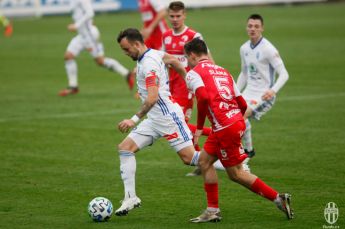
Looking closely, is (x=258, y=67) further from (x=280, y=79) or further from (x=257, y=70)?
(x=280, y=79)

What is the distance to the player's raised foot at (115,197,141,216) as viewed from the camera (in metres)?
9.87

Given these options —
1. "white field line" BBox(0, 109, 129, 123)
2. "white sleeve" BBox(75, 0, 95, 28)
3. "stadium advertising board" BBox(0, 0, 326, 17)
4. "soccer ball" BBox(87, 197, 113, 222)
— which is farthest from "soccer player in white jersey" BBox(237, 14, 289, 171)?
"stadium advertising board" BBox(0, 0, 326, 17)

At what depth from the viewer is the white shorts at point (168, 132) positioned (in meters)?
10.3

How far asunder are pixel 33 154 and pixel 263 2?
Answer: 119 ft

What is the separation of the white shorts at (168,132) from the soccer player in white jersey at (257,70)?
122 inches

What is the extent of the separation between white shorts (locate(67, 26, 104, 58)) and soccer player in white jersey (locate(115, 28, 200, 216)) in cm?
1206

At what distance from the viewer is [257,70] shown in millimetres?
13602

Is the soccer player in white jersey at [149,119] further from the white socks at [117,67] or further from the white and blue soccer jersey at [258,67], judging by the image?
the white socks at [117,67]

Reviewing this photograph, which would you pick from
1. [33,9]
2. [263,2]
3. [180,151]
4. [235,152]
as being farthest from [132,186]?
[263,2]

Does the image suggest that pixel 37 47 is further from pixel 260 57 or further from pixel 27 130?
pixel 260 57

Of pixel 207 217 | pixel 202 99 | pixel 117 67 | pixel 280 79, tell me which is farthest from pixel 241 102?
pixel 117 67

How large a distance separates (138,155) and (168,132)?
3944 mm

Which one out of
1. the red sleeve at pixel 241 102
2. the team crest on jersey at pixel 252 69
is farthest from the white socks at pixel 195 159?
the team crest on jersey at pixel 252 69

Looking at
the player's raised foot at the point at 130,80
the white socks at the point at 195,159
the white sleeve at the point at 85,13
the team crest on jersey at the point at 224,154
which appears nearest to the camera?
the team crest on jersey at the point at 224,154
